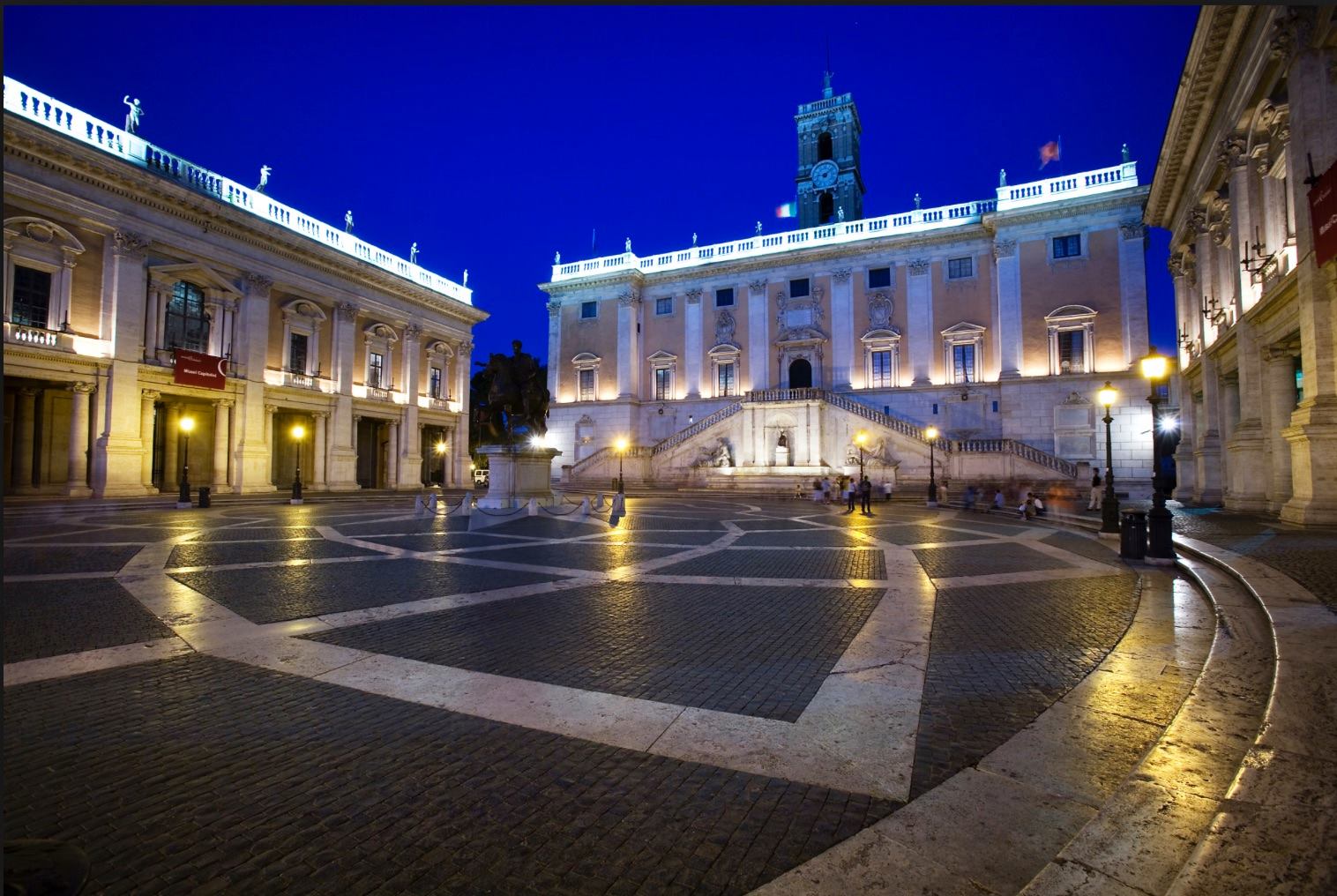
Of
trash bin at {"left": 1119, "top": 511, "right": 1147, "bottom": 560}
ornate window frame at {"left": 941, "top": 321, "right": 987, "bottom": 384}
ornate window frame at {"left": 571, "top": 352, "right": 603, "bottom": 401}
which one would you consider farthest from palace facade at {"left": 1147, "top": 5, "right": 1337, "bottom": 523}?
ornate window frame at {"left": 571, "top": 352, "right": 603, "bottom": 401}

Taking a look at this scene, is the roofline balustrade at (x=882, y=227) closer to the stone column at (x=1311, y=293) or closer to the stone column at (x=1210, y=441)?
the stone column at (x=1210, y=441)

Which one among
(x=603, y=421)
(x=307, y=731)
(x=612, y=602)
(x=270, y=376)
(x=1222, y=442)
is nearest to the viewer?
(x=307, y=731)

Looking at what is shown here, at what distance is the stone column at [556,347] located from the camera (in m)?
48.1

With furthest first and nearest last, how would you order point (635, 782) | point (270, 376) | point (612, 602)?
1. point (270, 376)
2. point (612, 602)
3. point (635, 782)

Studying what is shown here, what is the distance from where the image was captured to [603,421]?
45969 mm

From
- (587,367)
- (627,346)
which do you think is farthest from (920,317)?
(587,367)

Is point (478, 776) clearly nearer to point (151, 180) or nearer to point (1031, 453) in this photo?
point (151, 180)

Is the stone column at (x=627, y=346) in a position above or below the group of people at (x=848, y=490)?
above

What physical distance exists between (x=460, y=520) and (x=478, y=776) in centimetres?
1503

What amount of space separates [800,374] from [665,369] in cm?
910

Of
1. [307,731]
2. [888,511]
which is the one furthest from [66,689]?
[888,511]

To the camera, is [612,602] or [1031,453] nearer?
[612,602]

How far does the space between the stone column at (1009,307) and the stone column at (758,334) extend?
13101 mm

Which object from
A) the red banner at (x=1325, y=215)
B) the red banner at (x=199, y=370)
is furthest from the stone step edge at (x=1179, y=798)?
the red banner at (x=199, y=370)
